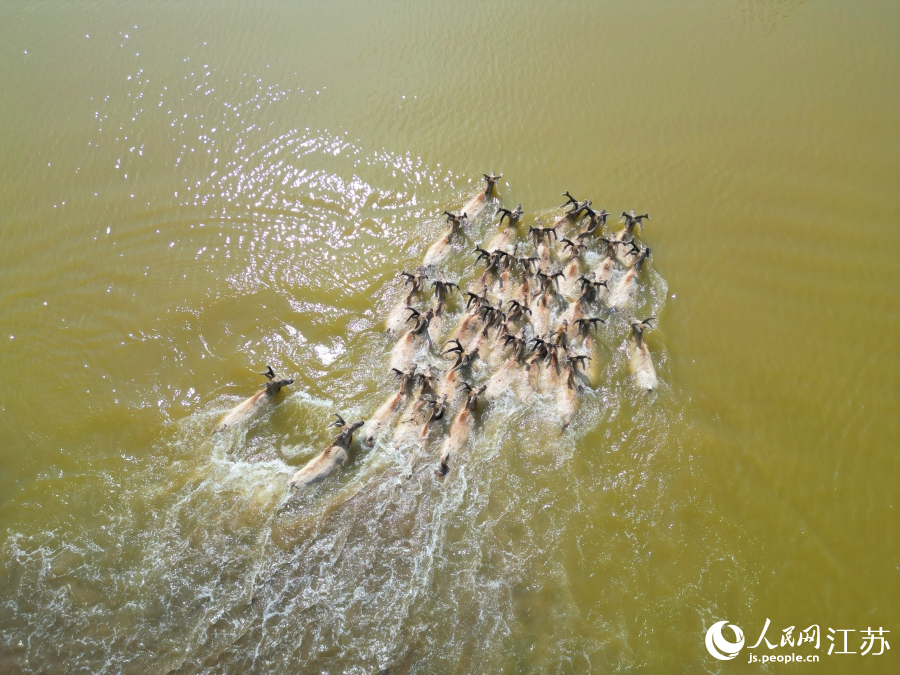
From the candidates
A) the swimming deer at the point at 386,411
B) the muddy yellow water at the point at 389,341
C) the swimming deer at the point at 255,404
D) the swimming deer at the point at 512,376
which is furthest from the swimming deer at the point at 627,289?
the swimming deer at the point at 255,404

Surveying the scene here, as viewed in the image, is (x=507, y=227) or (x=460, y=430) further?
(x=507, y=227)

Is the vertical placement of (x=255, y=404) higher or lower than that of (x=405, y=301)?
lower

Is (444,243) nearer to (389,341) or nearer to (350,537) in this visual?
(389,341)

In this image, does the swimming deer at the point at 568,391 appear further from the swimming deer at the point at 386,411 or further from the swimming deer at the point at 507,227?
the swimming deer at the point at 507,227

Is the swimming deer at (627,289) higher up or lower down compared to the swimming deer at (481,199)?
lower down

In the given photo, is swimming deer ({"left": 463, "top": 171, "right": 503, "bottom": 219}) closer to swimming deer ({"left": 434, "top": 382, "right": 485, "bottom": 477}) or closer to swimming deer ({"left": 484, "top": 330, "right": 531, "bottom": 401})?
swimming deer ({"left": 484, "top": 330, "right": 531, "bottom": 401})

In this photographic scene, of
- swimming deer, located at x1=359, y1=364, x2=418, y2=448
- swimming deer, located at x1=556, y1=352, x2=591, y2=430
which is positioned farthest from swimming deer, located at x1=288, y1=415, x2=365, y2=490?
swimming deer, located at x1=556, y1=352, x2=591, y2=430

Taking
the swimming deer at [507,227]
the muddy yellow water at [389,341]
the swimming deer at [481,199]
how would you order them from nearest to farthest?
1. the muddy yellow water at [389,341]
2. the swimming deer at [507,227]
3. the swimming deer at [481,199]

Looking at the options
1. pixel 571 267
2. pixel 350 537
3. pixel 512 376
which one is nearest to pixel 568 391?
pixel 512 376
